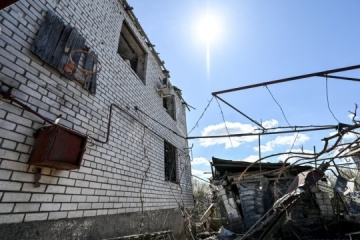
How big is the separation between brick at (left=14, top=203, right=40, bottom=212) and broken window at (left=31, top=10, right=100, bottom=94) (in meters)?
1.71

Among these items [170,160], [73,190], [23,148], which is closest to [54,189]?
[73,190]

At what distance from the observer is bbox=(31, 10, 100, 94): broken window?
102 inches

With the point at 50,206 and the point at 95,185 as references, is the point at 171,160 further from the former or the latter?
the point at 50,206

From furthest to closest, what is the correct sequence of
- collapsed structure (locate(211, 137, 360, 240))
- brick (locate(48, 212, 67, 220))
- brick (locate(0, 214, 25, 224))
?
collapsed structure (locate(211, 137, 360, 240)) → brick (locate(48, 212, 67, 220)) → brick (locate(0, 214, 25, 224))

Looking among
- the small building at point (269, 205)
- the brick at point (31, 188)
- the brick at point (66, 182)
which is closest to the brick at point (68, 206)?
the brick at point (66, 182)

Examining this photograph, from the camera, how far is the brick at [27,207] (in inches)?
78.3

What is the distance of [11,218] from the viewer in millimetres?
1913

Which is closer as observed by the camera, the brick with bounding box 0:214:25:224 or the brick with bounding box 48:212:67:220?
the brick with bounding box 0:214:25:224

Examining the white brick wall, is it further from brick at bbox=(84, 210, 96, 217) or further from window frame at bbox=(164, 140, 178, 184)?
window frame at bbox=(164, 140, 178, 184)

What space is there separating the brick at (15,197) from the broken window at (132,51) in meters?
4.56

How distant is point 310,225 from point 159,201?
6.38 m

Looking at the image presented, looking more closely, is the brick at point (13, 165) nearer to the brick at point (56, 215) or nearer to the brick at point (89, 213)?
the brick at point (56, 215)

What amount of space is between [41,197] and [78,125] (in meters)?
1.07

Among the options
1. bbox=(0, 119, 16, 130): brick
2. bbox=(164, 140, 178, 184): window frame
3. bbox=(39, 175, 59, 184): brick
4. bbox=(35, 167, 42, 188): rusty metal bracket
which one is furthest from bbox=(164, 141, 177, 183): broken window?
bbox=(0, 119, 16, 130): brick
